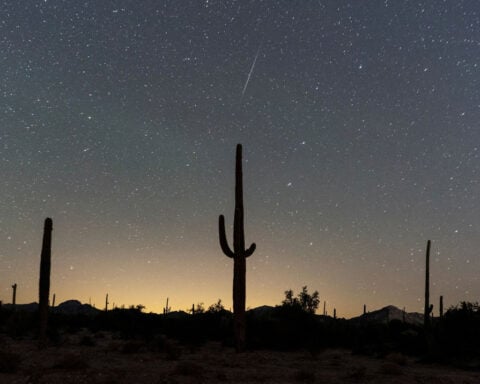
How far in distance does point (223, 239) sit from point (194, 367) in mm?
7024

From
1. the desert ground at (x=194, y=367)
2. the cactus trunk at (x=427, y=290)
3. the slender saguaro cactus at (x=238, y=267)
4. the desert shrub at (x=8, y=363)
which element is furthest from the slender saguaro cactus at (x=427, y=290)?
the desert shrub at (x=8, y=363)

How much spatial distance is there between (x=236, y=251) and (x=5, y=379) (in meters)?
9.96

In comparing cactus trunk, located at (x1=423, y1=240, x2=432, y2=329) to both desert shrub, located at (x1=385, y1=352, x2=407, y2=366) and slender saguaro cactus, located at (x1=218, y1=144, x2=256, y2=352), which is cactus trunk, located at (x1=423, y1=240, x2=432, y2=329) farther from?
slender saguaro cactus, located at (x1=218, y1=144, x2=256, y2=352)

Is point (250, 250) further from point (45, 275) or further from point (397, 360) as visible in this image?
point (45, 275)

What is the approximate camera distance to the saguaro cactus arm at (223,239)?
2052 centimetres

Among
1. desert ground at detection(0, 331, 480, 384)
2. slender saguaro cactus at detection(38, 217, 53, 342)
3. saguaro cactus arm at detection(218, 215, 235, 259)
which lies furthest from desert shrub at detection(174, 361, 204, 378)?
slender saguaro cactus at detection(38, 217, 53, 342)

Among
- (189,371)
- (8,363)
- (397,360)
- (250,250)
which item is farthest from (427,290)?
(8,363)

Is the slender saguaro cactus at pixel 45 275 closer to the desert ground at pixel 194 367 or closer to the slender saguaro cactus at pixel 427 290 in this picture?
the desert ground at pixel 194 367

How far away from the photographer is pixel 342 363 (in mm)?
18766

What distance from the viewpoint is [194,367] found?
14.2m

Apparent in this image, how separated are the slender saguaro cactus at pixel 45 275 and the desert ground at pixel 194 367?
4.17 ft

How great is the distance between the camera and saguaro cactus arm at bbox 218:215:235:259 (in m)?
20.5

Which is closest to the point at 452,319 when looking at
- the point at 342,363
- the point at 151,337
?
the point at 342,363

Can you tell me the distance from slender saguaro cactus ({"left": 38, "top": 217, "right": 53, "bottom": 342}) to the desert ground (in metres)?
1.27
